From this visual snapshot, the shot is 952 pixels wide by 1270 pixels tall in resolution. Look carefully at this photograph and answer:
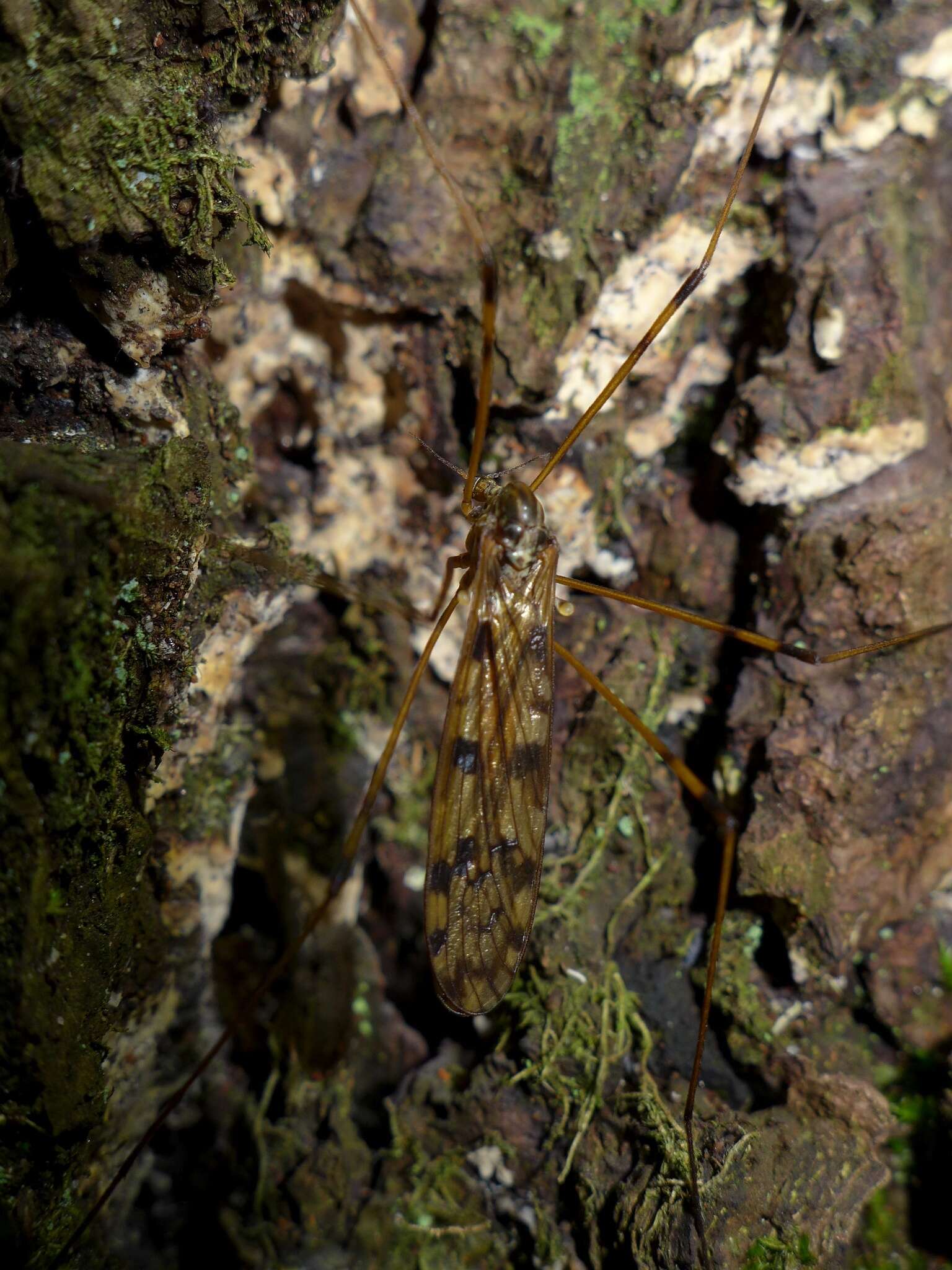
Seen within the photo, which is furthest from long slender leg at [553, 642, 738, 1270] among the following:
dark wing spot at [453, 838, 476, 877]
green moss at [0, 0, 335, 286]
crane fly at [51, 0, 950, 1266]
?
green moss at [0, 0, 335, 286]

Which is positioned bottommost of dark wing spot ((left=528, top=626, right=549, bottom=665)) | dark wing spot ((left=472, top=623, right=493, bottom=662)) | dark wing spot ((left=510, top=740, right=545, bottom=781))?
dark wing spot ((left=510, top=740, right=545, bottom=781))

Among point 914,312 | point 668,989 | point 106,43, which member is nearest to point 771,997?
point 668,989

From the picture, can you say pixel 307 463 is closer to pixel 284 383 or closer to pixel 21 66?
pixel 284 383

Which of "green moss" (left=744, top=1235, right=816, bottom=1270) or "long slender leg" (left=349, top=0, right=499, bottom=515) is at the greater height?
"long slender leg" (left=349, top=0, right=499, bottom=515)

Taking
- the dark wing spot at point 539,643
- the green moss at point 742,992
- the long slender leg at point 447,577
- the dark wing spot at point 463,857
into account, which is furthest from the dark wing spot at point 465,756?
the green moss at point 742,992

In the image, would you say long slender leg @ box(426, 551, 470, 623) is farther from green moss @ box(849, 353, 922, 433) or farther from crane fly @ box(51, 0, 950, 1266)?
green moss @ box(849, 353, 922, 433)

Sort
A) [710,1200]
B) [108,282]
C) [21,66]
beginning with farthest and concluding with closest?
[710,1200] < [108,282] < [21,66]

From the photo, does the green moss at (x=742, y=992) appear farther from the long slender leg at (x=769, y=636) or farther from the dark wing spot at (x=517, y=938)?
the long slender leg at (x=769, y=636)
